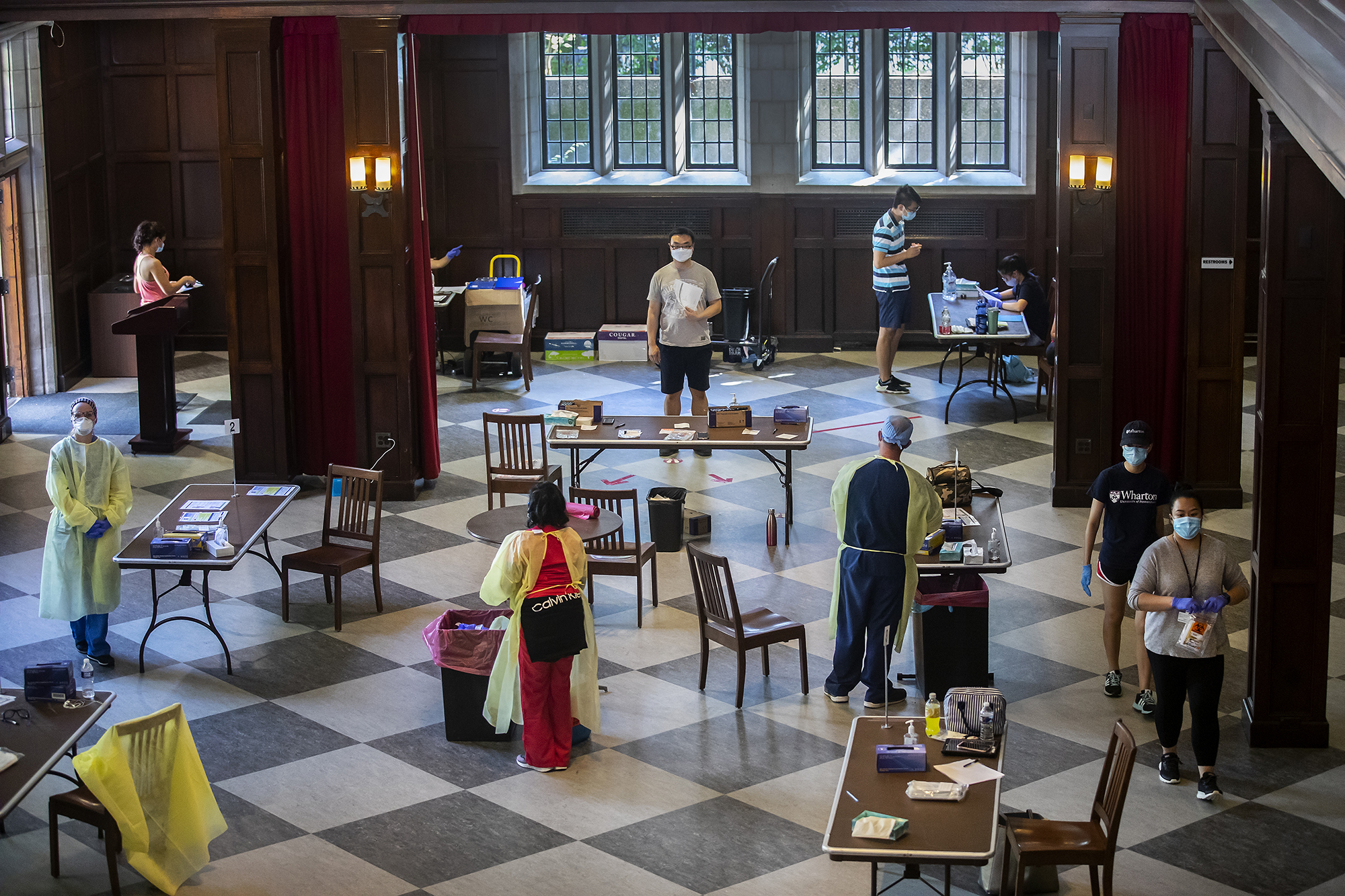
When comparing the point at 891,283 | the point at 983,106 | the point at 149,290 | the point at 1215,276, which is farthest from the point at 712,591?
the point at 983,106

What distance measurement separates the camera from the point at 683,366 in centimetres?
1351

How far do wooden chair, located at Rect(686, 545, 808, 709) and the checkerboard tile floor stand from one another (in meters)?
0.23

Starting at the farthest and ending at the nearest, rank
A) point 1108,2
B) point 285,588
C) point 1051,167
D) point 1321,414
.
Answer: point 1051,167 → point 1108,2 → point 285,588 → point 1321,414

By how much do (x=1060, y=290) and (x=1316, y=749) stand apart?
470 cm

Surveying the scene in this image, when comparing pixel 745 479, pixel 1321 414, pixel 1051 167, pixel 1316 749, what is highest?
pixel 1051 167

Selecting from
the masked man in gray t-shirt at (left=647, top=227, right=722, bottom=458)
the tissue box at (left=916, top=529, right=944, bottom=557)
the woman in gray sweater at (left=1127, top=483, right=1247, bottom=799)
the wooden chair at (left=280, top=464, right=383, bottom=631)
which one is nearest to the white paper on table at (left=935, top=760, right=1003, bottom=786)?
the woman in gray sweater at (left=1127, top=483, right=1247, bottom=799)

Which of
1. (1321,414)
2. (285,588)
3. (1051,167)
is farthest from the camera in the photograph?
(1051,167)

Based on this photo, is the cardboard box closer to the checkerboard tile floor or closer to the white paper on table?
the checkerboard tile floor

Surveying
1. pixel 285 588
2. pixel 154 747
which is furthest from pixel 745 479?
pixel 154 747

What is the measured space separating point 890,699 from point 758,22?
5.26 metres

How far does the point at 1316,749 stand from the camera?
882cm

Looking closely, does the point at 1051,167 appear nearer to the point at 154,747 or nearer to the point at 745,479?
the point at 745,479

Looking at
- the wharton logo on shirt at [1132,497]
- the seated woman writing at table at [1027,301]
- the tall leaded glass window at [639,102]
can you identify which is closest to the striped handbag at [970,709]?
the wharton logo on shirt at [1132,497]

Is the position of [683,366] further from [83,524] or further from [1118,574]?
[83,524]
